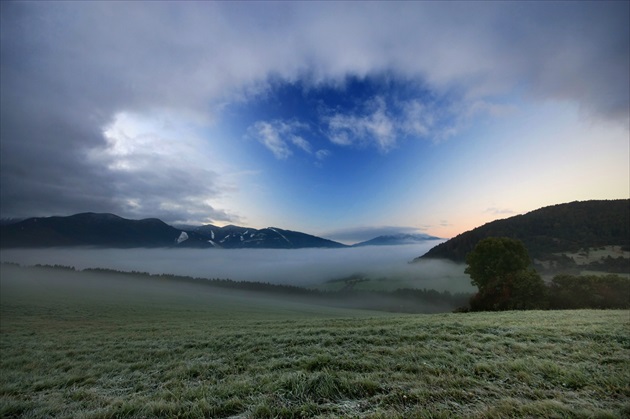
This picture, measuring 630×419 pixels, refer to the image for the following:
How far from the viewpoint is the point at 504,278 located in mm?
42188

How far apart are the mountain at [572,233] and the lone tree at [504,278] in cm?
7562

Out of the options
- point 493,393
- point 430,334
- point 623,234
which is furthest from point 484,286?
point 623,234

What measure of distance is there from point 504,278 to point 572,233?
116 m

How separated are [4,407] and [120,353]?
5.98m

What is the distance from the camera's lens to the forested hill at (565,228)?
11131 centimetres

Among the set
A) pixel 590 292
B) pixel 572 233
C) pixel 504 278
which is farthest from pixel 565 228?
pixel 504 278

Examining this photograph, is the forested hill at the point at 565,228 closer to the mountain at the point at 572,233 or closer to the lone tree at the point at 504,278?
the mountain at the point at 572,233

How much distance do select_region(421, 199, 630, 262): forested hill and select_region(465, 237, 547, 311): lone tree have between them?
88.0 meters

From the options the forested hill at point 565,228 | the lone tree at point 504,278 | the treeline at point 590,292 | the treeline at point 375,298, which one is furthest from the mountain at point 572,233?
the lone tree at point 504,278

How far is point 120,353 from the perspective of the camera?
10.9m

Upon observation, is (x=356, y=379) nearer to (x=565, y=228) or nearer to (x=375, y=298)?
(x=375, y=298)

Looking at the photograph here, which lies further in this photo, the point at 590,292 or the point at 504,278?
the point at 504,278

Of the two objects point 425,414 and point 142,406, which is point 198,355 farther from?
point 425,414

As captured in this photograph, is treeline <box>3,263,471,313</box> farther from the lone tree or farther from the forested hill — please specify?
the lone tree
